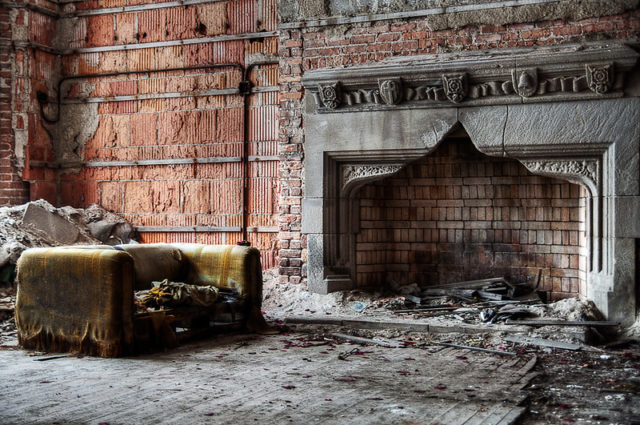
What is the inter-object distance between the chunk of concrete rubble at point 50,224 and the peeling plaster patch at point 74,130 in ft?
3.87

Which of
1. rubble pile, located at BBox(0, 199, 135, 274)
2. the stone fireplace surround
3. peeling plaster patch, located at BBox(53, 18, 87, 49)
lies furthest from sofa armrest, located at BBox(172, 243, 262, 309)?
peeling plaster patch, located at BBox(53, 18, 87, 49)

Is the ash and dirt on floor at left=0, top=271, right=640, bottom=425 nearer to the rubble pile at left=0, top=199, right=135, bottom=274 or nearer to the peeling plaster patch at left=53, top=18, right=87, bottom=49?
the rubble pile at left=0, top=199, right=135, bottom=274

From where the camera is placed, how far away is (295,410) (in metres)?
3.40

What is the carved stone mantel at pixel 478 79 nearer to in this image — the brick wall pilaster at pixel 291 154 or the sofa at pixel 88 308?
the brick wall pilaster at pixel 291 154

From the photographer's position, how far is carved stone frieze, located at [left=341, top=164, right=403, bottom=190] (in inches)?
263

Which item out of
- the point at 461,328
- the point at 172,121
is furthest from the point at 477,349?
the point at 172,121

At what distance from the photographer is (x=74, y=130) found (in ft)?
28.8

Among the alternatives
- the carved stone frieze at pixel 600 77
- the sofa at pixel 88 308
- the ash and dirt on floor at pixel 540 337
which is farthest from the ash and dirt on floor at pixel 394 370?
the carved stone frieze at pixel 600 77

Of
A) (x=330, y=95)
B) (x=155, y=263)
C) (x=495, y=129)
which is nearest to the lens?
(x=155, y=263)

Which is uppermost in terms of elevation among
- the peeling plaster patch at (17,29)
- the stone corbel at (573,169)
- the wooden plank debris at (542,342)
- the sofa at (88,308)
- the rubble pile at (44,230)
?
the peeling plaster patch at (17,29)

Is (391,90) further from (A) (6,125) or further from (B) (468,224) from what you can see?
(A) (6,125)

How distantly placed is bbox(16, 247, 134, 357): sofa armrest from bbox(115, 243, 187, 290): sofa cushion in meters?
0.66

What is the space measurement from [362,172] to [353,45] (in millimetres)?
1337

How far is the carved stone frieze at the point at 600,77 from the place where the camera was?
18.8 ft
